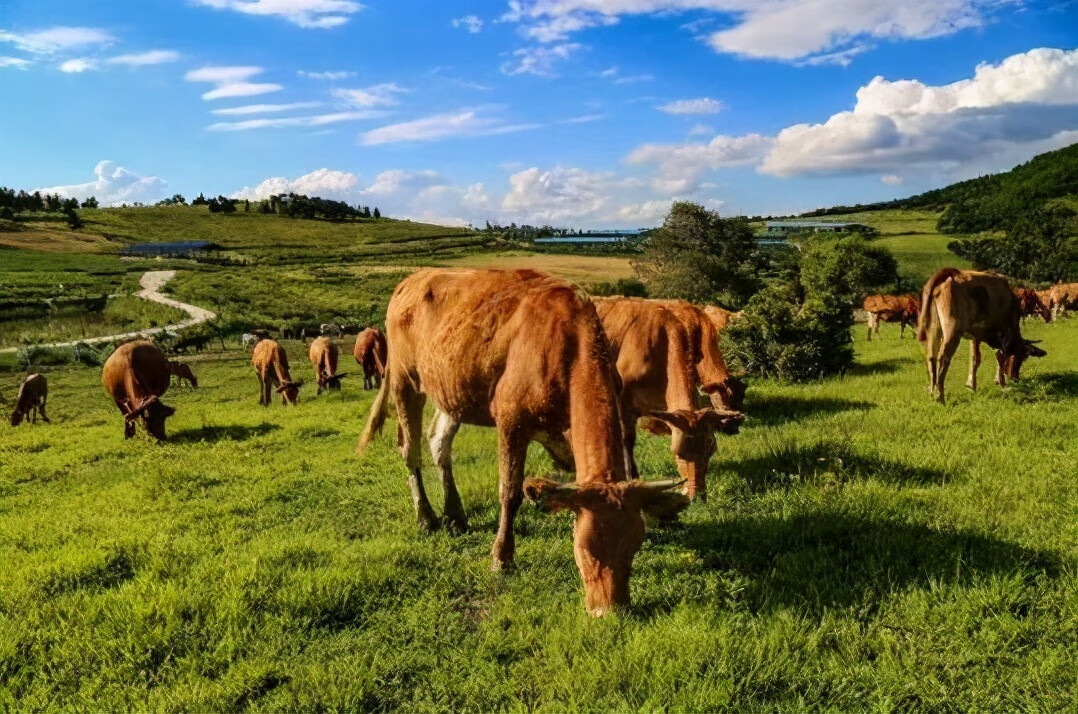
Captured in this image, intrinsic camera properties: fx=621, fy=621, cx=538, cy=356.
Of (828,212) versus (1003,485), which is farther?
(828,212)

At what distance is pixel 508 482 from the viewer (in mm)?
5363

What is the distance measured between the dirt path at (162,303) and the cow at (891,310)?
47.5m

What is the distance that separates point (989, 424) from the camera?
31.4 feet

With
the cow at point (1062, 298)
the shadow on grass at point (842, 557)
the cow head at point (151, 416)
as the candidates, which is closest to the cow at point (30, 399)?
the cow head at point (151, 416)

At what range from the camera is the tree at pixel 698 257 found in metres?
49.9

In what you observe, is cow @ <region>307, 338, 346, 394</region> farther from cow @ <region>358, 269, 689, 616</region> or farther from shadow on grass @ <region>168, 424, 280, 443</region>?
cow @ <region>358, 269, 689, 616</region>

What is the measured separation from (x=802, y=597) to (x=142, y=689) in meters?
4.70

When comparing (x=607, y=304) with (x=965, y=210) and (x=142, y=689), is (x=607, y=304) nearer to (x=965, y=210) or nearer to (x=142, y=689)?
(x=142, y=689)

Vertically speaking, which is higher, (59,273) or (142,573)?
(59,273)

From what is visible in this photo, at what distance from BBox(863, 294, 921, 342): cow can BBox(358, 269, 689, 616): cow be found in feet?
107

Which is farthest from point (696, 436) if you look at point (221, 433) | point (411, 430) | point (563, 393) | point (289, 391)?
point (289, 391)

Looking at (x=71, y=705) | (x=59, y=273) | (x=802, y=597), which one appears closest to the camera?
(x=71, y=705)

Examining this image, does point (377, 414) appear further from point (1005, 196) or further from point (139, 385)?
point (1005, 196)

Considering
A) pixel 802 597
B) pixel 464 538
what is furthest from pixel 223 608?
pixel 802 597
